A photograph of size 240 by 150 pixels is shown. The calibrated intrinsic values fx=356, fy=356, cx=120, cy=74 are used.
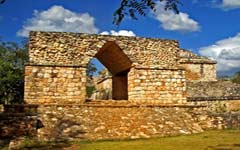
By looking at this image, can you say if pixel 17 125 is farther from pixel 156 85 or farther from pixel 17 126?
pixel 156 85

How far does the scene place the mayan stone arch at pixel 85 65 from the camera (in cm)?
1523

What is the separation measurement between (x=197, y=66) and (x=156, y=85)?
681 inches

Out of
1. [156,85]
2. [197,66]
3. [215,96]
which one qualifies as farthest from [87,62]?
[197,66]

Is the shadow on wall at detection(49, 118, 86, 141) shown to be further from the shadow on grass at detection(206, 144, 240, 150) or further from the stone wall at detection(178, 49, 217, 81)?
the stone wall at detection(178, 49, 217, 81)

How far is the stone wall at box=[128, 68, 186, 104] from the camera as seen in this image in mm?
16422

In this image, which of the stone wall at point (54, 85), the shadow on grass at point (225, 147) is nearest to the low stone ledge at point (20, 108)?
the stone wall at point (54, 85)

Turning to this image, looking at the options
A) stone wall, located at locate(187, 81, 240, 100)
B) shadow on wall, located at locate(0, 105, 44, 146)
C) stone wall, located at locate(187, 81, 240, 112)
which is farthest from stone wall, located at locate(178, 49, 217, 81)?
shadow on wall, located at locate(0, 105, 44, 146)

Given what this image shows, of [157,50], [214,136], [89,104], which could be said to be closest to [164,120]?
[214,136]

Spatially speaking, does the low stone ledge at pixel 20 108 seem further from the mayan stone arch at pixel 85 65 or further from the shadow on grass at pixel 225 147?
the shadow on grass at pixel 225 147

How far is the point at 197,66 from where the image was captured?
32.9 m

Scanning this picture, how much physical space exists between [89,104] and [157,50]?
4561mm

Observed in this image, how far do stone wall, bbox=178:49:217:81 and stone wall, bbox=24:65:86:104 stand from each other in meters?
18.0

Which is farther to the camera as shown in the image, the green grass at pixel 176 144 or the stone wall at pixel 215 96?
the stone wall at pixel 215 96

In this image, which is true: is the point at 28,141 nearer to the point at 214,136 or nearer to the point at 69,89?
the point at 69,89
